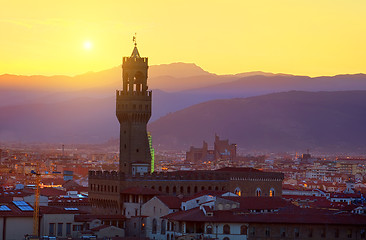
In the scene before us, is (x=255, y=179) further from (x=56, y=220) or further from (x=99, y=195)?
(x=56, y=220)

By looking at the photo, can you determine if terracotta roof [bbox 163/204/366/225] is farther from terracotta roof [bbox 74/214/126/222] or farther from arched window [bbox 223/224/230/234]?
terracotta roof [bbox 74/214/126/222]

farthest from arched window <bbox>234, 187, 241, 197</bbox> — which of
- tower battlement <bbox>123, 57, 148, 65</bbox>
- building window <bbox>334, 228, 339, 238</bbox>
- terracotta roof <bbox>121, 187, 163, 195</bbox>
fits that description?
→ building window <bbox>334, 228, 339, 238</bbox>

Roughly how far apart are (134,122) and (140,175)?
270 inches

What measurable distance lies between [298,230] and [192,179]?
2737 centimetres

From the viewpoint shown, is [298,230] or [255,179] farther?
[255,179]

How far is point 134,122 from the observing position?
109 metres

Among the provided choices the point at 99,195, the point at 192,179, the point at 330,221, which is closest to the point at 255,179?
the point at 192,179

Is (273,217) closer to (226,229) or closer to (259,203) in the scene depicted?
(226,229)

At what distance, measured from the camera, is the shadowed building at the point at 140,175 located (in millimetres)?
103438

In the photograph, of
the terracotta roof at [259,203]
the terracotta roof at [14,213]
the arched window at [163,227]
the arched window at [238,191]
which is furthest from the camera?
the arched window at [238,191]

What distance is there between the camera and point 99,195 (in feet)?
346

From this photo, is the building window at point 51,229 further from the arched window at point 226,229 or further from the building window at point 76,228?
the arched window at point 226,229

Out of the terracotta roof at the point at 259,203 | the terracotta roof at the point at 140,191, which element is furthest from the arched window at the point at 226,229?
the terracotta roof at the point at 140,191

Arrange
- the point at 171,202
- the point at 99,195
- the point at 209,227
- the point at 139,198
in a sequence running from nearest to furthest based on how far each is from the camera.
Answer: the point at 209,227 < the point at 171,202 < the point at 139,198 < the point at 99,195
